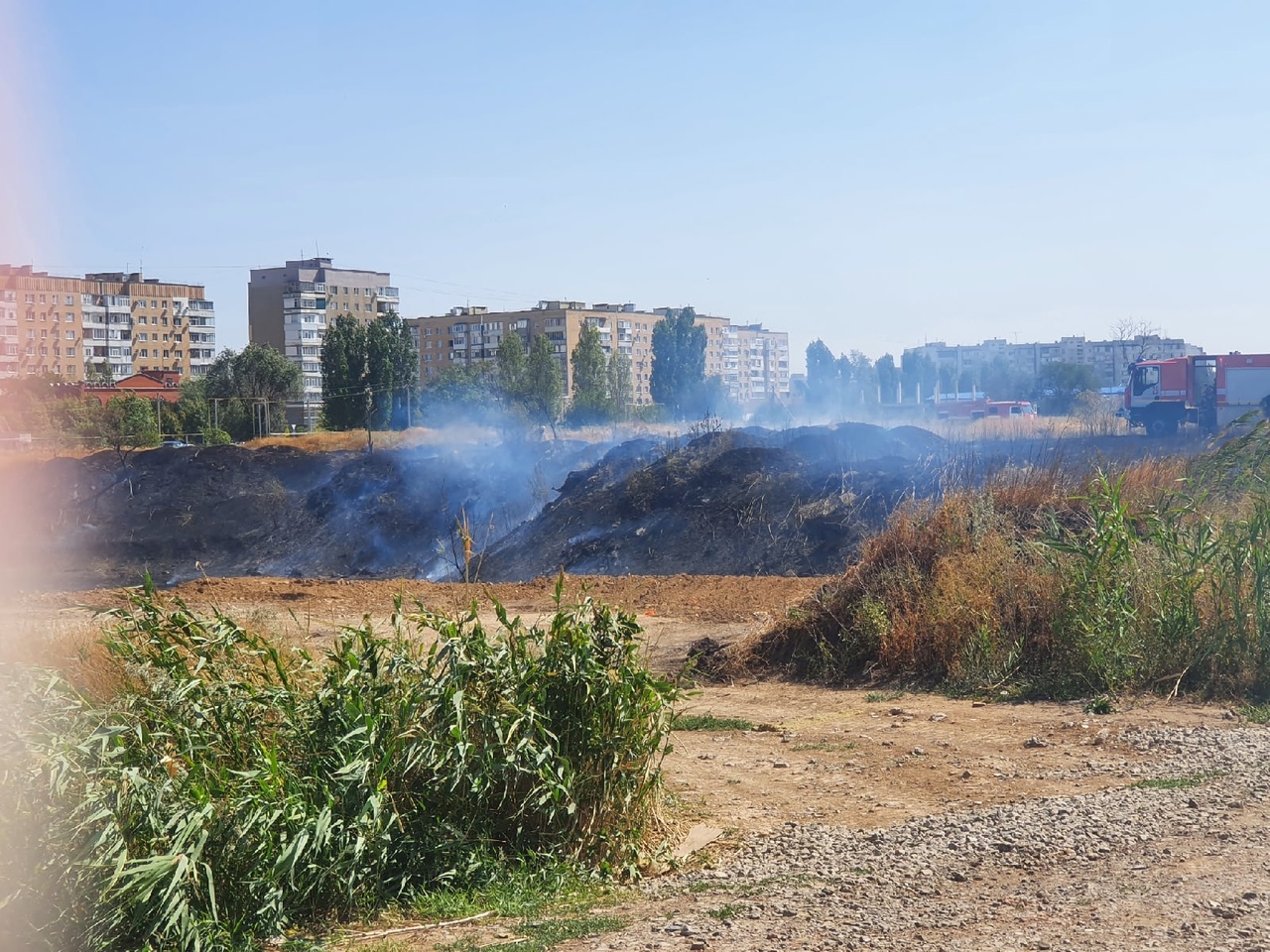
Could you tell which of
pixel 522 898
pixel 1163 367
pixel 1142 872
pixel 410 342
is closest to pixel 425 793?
pixel 522 898

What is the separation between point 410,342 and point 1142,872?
57933mm

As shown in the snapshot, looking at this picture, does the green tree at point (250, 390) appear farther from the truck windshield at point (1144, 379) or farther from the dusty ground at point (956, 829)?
the dusty ground at point (956, 829)

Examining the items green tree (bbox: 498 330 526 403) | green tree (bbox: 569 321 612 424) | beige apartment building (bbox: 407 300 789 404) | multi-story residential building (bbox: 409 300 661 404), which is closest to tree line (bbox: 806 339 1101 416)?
beige apartment building (bbox: 407 300 789 404)

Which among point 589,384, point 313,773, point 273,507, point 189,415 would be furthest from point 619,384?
point 313,773

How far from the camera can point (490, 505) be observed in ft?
119

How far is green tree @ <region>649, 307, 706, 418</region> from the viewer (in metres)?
78.2

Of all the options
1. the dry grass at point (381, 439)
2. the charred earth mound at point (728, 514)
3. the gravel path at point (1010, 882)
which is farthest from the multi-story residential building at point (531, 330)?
the gravel path at point (1010, 882)

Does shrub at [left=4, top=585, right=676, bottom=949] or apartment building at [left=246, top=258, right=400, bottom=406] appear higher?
apartment building at [left=246, top=258, right=400, bottom=406]

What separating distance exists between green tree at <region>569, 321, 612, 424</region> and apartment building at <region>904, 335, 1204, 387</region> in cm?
6070

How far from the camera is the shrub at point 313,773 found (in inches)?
179

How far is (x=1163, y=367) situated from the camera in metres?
44.4

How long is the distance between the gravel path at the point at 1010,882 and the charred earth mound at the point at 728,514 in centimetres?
1563

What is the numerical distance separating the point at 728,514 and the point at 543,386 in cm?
3709

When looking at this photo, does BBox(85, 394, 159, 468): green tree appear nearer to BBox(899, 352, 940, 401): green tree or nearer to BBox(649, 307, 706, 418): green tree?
BBox(649, 307, 706, 418): green tree
